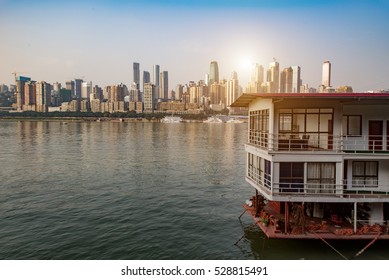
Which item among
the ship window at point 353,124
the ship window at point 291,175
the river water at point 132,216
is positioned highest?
the ship window at point 353,124

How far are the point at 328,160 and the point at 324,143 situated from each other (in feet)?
3.70

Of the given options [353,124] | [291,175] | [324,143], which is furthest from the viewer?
[353,124]

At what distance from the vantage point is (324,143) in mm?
19453

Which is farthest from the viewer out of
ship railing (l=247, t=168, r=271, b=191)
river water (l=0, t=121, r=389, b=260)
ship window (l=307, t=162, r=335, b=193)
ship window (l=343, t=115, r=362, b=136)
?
river water (l=0, t=121, r=389, b=260)

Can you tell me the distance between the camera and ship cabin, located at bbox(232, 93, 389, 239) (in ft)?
61.3

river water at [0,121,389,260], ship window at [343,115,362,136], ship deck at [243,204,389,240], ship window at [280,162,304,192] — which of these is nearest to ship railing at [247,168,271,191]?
ship window at [280,162,304,192]

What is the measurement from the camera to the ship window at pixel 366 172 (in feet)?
65.6

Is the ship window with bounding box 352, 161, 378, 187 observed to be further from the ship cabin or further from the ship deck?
the ship deck

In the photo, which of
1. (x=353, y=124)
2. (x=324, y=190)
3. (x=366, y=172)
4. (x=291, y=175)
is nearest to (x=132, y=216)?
(x=291, y=175)

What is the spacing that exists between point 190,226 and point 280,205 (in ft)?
23.1

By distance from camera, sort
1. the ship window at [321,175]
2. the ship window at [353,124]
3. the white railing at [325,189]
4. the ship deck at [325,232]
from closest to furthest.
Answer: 1. the ship deck at [325,232]
2. the white railing at [325,189]
3. the ship window at [321,175]
4. the ship window at [353,124]

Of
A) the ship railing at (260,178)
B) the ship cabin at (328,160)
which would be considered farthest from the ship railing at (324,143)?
the ship railing at (260,178)

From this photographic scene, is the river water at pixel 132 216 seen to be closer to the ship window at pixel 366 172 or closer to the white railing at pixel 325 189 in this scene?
the white railing at pixel 325 189

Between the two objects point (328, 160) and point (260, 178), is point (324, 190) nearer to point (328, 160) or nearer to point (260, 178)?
point (328, 160)
